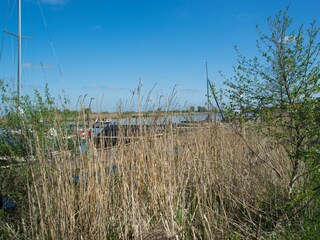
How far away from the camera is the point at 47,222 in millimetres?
2059

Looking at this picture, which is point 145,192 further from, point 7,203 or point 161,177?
point 7,203

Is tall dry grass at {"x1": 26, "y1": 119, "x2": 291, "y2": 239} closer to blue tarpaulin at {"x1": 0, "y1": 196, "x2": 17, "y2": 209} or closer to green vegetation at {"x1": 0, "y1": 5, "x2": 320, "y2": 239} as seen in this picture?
green vegetation at {"x1": 0, "y1": 5, "x2": 320, "y2": 239}

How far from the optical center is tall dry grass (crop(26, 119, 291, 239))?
2039mm

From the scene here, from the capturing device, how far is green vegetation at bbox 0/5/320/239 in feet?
6.85

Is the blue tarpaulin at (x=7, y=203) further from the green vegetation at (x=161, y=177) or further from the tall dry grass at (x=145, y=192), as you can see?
the tall dry grass at (x=145, y=192)

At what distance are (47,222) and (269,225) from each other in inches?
80.2

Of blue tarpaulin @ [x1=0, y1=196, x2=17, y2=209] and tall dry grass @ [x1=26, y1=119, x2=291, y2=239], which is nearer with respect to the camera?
tall dry grass @ [x1=26, y1=119, x2=291, y2=239]

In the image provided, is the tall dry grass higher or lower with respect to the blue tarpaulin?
higher

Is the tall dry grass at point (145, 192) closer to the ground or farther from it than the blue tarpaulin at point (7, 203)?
A: farther from it

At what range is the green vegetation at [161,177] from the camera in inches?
82.2

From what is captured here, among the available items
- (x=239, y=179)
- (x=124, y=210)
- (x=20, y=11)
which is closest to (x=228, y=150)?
(x=239, y=179)

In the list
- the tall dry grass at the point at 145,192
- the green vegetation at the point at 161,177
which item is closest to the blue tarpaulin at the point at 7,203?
the green vegetation at the point at 161,177

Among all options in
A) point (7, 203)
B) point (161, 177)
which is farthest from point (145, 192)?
point (7, 203)

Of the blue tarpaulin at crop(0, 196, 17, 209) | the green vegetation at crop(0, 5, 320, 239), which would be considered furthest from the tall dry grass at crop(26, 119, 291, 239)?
the blue tarpaulin at crop(0, 196, 17, 209)
